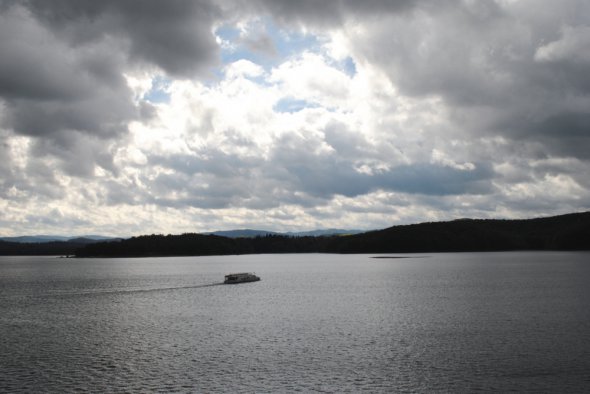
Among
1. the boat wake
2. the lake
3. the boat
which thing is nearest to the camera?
the lake

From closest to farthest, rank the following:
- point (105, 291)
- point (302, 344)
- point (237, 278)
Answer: point (302, 344)
point (105, 291)
point (237, 278)

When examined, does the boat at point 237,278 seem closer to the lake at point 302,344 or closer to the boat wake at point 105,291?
the boat wake at point 105,291

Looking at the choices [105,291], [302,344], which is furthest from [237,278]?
[302,344]

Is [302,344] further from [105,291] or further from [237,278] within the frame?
[237,278]

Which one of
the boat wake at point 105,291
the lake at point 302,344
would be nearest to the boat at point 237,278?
the boat wake at point 105,291

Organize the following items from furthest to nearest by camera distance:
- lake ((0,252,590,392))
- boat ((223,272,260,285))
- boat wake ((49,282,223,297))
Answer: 1. boat ((223,272,260,285))
2. boat wake ((49,282,223,297))
3. lake ((0,252,590,392))

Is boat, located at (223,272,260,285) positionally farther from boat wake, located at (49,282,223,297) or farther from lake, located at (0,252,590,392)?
lake, located at (0,252,590,392)

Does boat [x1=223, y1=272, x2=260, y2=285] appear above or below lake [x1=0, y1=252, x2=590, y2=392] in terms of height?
above

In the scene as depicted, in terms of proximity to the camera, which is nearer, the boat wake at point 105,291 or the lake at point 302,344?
the lake at point 302,344

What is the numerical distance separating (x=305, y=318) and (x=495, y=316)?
3168 centimetres

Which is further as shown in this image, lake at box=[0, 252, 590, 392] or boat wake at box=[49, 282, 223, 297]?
boat wake at box=[49, 282, 223, 297]

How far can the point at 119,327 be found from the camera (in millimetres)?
78125

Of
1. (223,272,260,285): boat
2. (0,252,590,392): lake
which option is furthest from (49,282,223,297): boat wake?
(223,272,260,285): boat

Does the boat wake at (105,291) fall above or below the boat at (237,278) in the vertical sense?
below
